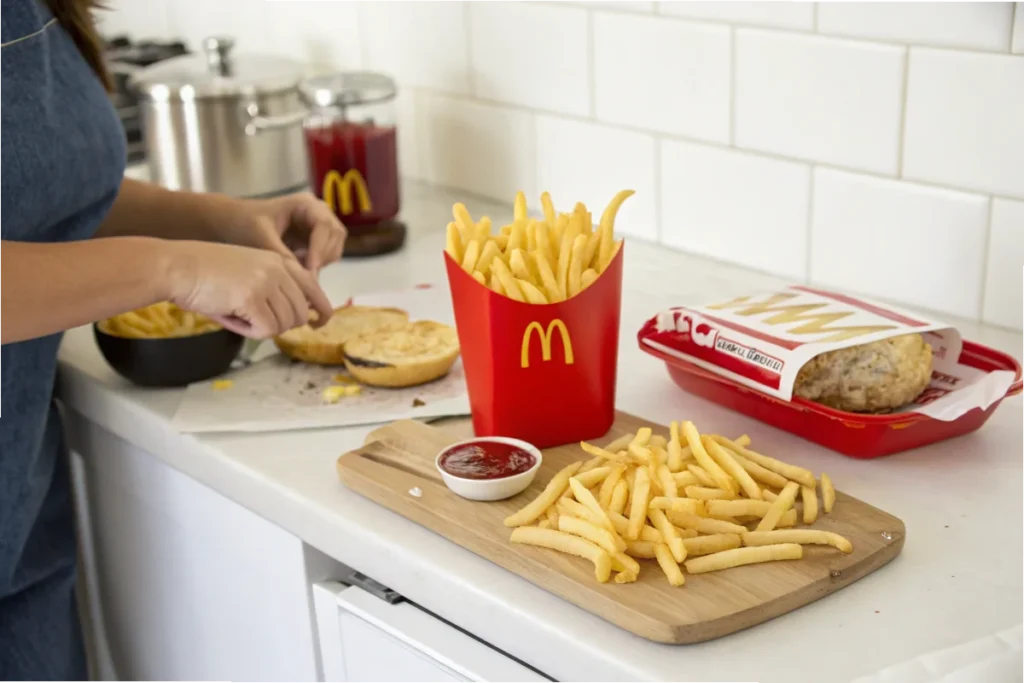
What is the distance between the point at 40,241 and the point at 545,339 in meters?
0.56

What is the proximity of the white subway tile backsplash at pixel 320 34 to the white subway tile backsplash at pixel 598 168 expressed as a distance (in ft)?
1.51

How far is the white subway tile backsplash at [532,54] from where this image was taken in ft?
5.76

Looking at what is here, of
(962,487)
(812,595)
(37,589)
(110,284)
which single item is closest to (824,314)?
(962,487)

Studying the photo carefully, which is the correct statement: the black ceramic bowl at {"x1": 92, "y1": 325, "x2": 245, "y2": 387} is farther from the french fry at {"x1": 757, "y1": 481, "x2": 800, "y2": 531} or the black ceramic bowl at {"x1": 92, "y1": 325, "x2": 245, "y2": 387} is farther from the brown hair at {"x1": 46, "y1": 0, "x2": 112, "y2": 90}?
the french fry at {"x1": 757, "y1": 481, "x2": 800, "y2": 531}

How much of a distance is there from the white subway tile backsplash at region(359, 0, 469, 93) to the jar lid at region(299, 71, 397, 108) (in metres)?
0.15

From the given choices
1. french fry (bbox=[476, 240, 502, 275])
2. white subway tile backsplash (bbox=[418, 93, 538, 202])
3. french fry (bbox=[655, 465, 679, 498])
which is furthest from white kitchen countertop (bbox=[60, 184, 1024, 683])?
white subway tile backsplash (bbox=[418, 93, 538, 202])

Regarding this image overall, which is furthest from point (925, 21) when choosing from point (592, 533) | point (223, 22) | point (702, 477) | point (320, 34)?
point (223, 22)

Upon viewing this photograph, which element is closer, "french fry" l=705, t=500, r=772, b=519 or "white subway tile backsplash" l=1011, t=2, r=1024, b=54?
"french fry" l=705, t=500, r=772, b=519

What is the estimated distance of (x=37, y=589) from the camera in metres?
1.44

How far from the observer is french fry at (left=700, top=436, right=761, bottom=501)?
96 cm

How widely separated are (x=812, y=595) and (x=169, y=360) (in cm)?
74

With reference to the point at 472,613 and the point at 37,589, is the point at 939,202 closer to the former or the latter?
the point at 472,613

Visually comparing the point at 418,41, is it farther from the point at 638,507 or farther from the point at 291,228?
the point at 638,507

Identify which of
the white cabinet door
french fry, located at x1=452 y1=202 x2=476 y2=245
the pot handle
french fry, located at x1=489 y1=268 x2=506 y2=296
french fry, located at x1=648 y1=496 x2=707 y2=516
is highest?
french fry, located at x1=452 y1=202 x2=476 y2=245
